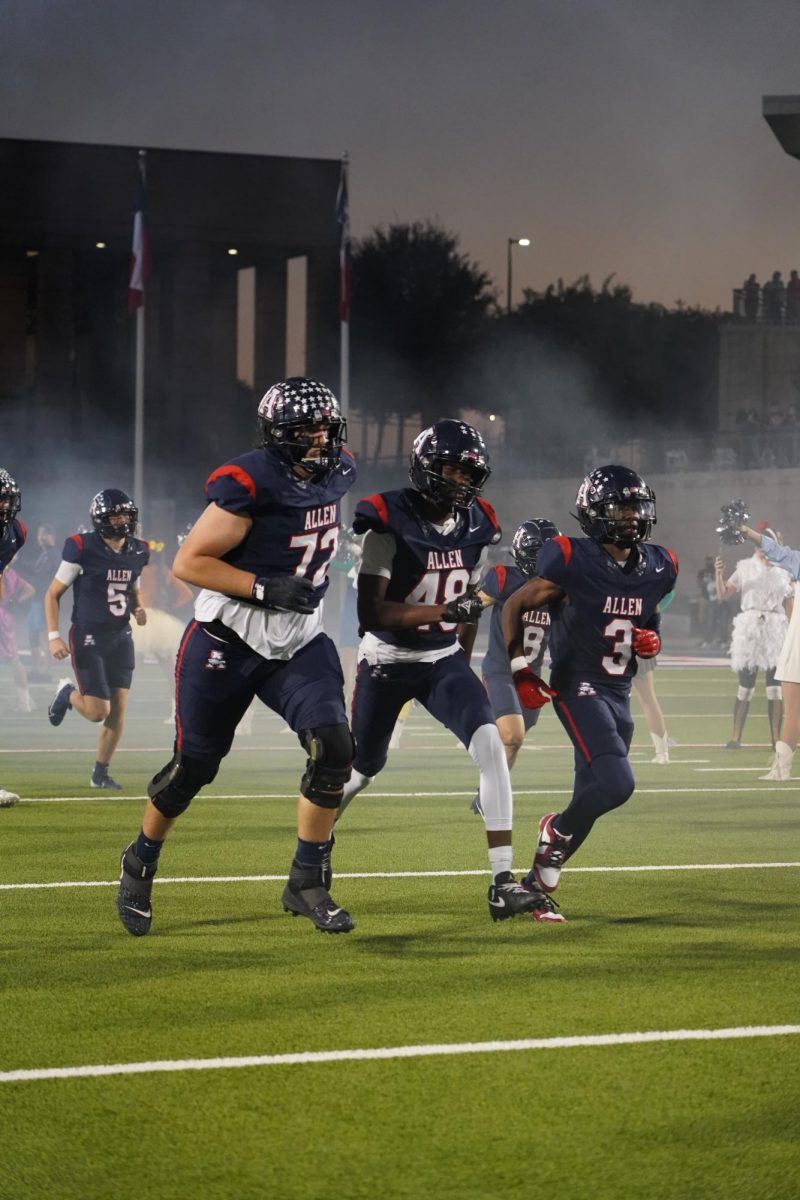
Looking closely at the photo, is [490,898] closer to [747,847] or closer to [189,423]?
[747,847]

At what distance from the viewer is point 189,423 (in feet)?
177

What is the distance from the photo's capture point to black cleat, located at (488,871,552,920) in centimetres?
721

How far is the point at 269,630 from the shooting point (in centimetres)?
687

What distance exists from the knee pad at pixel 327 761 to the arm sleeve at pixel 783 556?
7435 millimetres

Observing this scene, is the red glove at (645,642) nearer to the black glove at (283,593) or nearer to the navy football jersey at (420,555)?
the navy football jersey at (420,555)

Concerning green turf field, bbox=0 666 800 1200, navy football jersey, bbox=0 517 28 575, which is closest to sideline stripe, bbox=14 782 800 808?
green turf field, bbox=0 666 800 1200

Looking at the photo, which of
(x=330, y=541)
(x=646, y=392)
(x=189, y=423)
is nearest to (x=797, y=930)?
(x=330, y=541)

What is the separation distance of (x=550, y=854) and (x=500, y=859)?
1.00 feet

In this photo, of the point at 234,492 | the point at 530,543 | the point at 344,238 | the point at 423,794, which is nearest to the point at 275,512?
the point at 234,492

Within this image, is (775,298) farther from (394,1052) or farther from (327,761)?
(394,1052)

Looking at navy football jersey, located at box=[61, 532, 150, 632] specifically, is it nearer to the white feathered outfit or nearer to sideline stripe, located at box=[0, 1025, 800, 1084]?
the white feathered outfit

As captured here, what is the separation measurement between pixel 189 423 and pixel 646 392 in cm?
2947

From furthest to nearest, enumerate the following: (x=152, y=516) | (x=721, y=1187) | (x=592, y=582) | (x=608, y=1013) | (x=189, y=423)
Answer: (x=189, y=423) < (x=152, y=516) < (x=592, y=582) < (x=608, y=1013) < (x=721, y=1187)

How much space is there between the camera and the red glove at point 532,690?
7.70m
